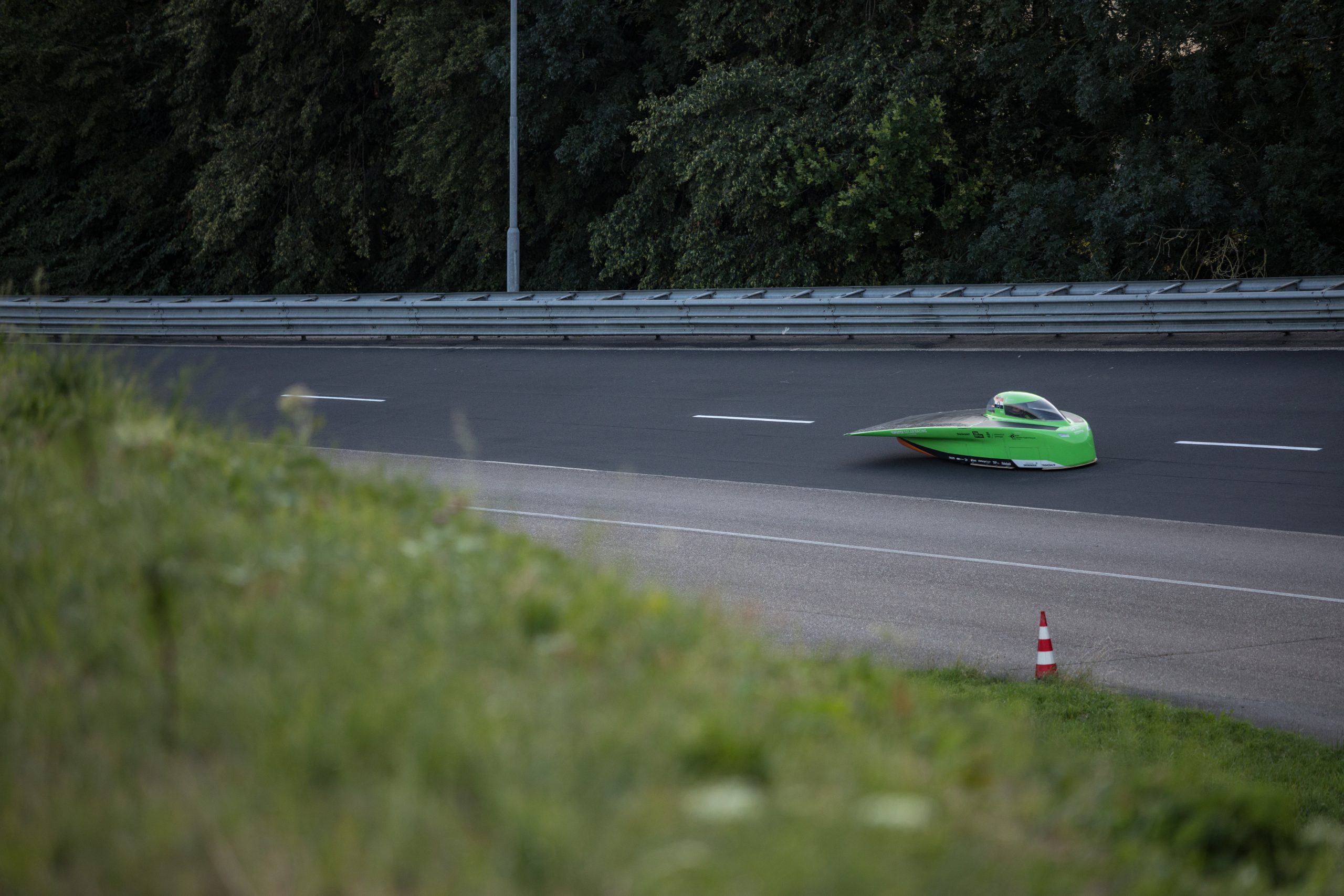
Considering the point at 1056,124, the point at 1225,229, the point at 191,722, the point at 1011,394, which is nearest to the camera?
the point at 191,722

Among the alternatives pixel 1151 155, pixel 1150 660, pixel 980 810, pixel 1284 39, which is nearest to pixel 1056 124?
pixel 1151 155

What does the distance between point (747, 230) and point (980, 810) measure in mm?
33365

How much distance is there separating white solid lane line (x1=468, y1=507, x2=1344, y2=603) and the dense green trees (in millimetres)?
18910

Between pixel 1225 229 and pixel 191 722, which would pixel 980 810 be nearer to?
pixel 191 722

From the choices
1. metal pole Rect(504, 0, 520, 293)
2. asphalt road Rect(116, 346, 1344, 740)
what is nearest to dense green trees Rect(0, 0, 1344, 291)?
metal pole Rect(504, 0, 520, 293)

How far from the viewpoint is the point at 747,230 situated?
35.1 meters

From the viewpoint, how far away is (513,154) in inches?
1308

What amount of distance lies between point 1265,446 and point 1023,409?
3.23 m

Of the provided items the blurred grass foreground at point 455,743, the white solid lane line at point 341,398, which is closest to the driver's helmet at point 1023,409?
the white solid lane line at point 341,398

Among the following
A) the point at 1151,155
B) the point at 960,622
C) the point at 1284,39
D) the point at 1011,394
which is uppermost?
the point at 1284,39

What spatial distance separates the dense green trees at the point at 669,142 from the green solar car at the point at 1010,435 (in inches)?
577

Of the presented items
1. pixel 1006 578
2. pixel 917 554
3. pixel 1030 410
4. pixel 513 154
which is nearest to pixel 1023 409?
pixel 1030 410

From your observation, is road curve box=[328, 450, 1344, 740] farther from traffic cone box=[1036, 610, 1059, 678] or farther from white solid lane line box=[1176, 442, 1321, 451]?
white solid lane line box=[1176, 442, 1321, 451]

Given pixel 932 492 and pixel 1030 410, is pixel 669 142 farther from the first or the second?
pixel 932 492
